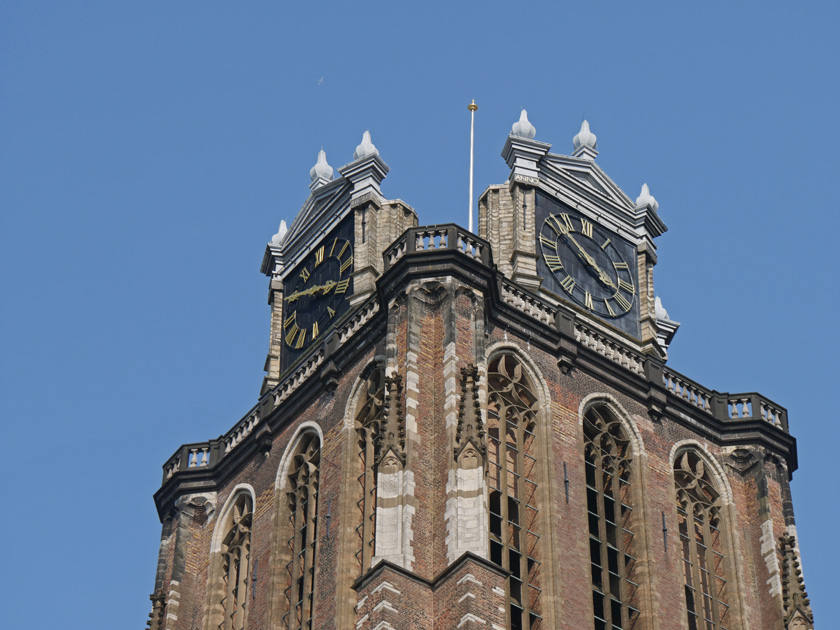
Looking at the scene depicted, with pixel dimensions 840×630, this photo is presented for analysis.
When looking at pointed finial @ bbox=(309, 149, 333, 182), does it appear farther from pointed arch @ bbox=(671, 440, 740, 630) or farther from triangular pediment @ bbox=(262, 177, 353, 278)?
pointed arch @ bbox=(671, 440, 740, 630)

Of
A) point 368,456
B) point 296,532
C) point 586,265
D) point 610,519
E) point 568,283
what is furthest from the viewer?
point 586,265

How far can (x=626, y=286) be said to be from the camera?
62875 mm

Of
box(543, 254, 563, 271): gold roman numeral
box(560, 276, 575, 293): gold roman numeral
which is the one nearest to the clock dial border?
box(543, 254, 563, 271): gold roman numeral

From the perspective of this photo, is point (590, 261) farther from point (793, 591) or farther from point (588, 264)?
point (793, 591)

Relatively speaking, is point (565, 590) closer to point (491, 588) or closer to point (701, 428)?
point (491, 588)

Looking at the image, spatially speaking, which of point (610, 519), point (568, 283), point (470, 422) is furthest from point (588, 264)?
point (470, 422)

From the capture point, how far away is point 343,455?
54.6 m

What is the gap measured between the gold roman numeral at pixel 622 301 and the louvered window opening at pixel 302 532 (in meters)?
9.82

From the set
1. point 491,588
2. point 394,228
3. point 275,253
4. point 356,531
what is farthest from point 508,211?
point 491,588

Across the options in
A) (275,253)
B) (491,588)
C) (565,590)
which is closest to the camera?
(491,588)

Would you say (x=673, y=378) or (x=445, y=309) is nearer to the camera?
(x=445, y=309)

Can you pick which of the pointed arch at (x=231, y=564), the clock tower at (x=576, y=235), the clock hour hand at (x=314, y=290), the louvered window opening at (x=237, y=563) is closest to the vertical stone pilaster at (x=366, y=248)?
the clock hour hand at (x=314, y=290)

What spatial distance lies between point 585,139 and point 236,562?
51.2 ft

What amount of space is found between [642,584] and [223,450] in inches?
478
